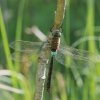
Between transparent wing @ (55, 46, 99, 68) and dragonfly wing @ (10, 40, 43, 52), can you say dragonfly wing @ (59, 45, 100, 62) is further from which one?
dragonfly wing @ (10, 40, 43, 52)

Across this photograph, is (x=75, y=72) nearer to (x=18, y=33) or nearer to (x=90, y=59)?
(x=18, y=33)

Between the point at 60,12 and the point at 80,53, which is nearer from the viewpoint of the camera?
the point at 60,12

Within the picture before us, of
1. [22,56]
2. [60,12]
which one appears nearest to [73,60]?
[22,56]

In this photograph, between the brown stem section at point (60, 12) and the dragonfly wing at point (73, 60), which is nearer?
the brown stem section at point (60, 12)

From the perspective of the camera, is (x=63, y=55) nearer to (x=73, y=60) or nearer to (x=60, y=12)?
(x=73, y=60)

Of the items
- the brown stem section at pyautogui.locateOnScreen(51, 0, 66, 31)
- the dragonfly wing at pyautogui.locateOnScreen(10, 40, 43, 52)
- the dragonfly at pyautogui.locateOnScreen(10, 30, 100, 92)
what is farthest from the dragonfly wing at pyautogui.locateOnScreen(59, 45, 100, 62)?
the brown stem section at pyautogui.locateOnScreen(51, 0, 66, 31)

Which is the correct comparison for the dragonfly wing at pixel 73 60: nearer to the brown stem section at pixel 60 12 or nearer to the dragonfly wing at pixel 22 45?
the dragonfly wing at pixel 22 45

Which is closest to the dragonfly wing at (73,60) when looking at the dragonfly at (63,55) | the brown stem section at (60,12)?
the dragonfly at (63,55)
